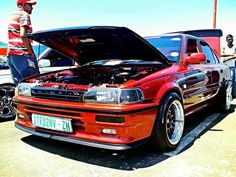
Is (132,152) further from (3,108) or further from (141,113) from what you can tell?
(3,108)

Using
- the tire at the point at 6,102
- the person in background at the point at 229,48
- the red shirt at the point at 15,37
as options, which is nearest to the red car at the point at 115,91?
the red shirt at the point at 15,37

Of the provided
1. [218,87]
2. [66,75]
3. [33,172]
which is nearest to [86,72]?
[66,75]

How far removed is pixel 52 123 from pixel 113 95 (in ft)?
2.48

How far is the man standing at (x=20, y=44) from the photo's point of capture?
4.39 metres

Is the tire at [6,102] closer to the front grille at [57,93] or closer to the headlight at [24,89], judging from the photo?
the headlight at [24,89]

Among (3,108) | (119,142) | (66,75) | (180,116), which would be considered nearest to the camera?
(119,142)

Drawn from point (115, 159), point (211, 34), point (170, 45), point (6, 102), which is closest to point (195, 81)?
point (170, 45)

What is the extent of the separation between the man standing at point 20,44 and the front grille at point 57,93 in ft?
4.14

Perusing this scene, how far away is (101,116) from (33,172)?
828 mm

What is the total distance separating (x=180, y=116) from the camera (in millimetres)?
3650

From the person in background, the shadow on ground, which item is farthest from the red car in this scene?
the person in background

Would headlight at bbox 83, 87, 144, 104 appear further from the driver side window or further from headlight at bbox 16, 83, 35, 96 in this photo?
the driver side window

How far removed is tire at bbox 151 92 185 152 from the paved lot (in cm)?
11

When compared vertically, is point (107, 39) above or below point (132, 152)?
above
